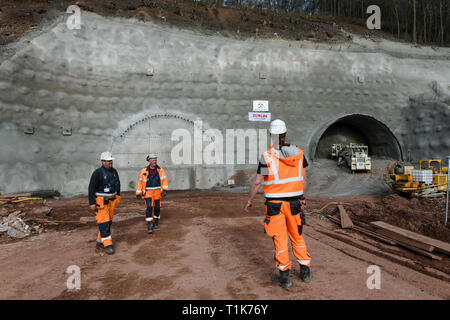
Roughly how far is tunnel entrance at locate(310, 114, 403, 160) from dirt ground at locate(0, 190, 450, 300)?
7.95m

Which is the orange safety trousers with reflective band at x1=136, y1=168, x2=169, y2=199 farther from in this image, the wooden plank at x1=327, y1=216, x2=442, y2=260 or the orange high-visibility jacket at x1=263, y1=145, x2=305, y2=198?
the wooden plank at x1=327, y1=216, x2=442, y2=260

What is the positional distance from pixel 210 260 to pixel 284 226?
168 centimetres

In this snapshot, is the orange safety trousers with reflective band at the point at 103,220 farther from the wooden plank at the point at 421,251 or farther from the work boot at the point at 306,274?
the wooden plank at the point at 421,251

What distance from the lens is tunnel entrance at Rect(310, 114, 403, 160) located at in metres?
15.4

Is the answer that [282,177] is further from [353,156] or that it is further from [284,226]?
[353,156]

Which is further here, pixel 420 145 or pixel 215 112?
pixel 420 145

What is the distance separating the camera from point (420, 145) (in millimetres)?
15797

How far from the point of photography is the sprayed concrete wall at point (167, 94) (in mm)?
11367

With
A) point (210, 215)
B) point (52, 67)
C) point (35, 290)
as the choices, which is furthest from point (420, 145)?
point (52, 67)

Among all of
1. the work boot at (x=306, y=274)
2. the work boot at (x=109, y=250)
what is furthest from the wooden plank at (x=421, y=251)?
the work boot at (x=109, y=250)

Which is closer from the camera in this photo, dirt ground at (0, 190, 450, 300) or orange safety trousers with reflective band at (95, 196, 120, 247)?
dirt ground at (0, 190, 450, 300)

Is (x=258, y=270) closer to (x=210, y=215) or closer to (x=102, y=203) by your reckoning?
(x=102, y=203)

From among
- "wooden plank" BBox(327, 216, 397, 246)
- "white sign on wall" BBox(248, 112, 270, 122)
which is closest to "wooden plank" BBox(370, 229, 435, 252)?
"wooden plank" BBox(327, 216, 397, 246)
